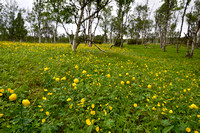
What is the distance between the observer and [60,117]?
200cm

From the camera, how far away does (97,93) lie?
108 inches

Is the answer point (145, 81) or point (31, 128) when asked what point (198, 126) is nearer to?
point (145, 81)

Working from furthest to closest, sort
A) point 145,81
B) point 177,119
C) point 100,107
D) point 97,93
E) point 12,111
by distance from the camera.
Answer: point 145,81
point 97,93
point 100,107
point 177,119
point 12,111

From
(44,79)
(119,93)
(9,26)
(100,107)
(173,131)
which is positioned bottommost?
(173,131)

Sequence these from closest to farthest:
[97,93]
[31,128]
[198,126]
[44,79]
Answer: [31,128] < [198,126] < [97,93] < [44,79]

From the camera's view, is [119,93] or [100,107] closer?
[100,107]

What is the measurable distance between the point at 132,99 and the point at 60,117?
6.85 feet

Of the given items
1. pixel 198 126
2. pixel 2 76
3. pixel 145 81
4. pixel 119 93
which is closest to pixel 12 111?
pixel 2 76

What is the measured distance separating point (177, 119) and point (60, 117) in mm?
2732

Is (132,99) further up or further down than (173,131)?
further up

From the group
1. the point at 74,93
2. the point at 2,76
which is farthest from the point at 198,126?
the point at 2,76

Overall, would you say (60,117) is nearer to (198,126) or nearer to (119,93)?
(119,93)

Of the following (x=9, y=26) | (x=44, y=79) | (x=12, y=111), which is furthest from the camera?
(x=9, y=26)

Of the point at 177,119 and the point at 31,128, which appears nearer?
the point at 31,128
